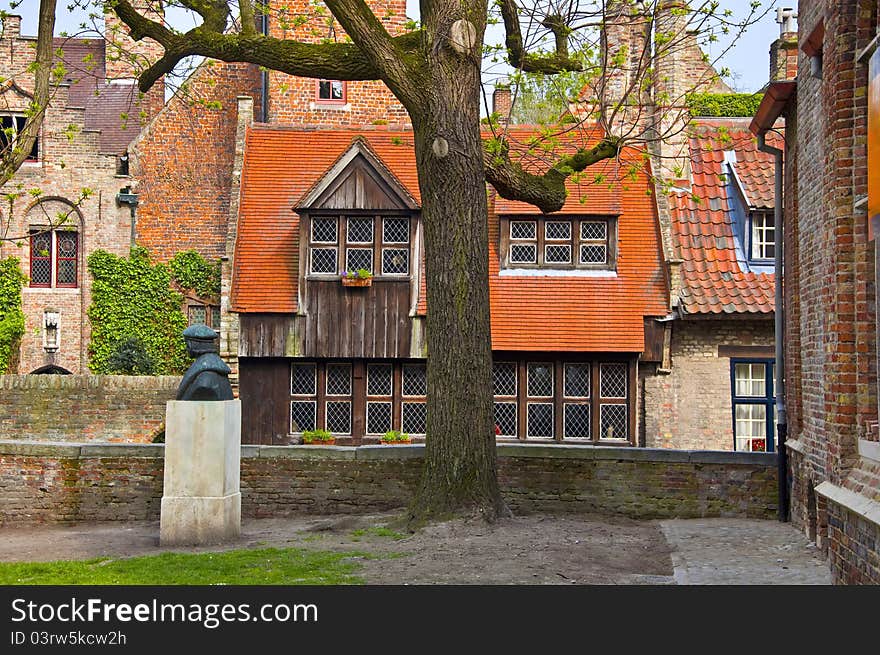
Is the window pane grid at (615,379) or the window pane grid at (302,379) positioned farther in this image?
the window pane grid at (302,379)

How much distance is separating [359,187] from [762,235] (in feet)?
28.0

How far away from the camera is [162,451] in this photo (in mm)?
14828

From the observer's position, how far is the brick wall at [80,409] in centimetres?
2464

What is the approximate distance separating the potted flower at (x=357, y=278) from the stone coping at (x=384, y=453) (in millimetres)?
9883

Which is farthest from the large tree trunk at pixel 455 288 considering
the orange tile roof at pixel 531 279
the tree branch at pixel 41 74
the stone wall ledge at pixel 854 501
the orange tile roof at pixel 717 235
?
the orange tile roof at pixel 717 235

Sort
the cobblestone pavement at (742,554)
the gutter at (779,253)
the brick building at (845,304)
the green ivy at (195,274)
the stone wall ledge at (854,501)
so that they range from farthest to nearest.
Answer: the green ivy at (195,274) → the gutter at (779,253) → the cobblestone pavement at (742,554) → the brick building at (845,304) → the stone wall ledge at (854,501)

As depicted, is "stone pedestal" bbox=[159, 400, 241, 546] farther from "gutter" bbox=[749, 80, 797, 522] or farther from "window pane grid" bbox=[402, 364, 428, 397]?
"window pane grid" bbox=[402, 364, 428, 397]

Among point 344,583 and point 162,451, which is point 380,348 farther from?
point 344,583

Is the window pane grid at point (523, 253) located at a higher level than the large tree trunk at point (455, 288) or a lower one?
higher

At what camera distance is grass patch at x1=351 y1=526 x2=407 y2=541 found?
1198cm

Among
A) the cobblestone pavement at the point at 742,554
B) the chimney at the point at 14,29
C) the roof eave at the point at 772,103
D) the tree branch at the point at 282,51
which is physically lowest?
the cobblestone pavement at the point at 742,554

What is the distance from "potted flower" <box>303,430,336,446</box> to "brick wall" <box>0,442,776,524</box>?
368 inches

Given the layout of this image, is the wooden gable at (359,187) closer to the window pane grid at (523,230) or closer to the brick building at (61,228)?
the window pane grid at (523,230)

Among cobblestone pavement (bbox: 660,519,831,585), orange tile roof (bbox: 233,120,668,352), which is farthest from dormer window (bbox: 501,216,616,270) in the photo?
cobblestone pavement (bbox: 660,519,831,585)
